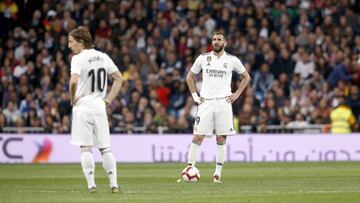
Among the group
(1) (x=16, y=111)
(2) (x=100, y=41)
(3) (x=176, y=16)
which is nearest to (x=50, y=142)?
(1) (x=16, y=111)

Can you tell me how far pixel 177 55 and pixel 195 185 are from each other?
16.3 metres

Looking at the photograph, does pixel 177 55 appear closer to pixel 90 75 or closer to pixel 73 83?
pixel 90 75

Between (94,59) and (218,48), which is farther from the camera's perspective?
(218,48)

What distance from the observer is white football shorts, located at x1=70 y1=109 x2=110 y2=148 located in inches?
594

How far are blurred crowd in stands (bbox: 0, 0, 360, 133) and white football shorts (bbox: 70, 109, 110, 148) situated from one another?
15916 millimetres

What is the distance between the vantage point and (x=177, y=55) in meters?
33.9

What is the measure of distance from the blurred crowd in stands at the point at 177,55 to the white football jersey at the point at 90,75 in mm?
15954

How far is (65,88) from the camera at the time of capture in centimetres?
3300

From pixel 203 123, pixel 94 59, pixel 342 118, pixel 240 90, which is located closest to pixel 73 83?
pixel 94 59

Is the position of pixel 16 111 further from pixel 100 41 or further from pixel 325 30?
pixel 325 30

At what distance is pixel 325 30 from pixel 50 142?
983 centimetres

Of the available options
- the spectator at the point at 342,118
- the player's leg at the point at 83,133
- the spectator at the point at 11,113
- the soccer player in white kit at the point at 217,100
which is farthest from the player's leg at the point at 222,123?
the spectator at the point at 11,113

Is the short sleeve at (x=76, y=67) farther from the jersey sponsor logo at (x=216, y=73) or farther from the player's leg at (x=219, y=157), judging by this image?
the player's leg at (x=219, y=157)

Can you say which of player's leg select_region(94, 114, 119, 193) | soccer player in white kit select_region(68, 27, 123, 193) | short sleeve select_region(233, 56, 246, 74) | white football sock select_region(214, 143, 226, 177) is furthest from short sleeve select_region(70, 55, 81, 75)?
short sleeve select_region(233, 56, 246, 74)
